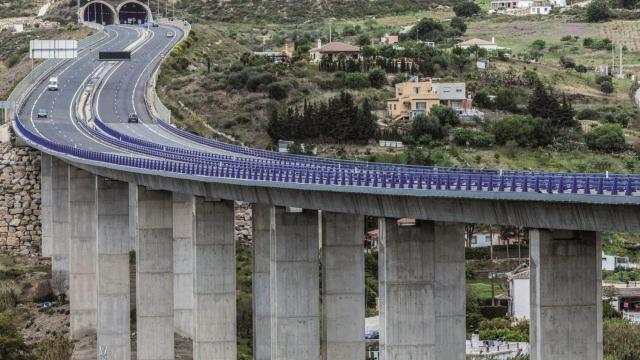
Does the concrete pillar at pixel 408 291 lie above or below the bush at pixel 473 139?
below

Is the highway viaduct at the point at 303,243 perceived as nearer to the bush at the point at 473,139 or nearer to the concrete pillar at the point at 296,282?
the concrete pillar at the point at 296,282

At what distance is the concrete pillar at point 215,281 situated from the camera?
267ft

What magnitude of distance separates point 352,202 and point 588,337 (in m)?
15.0

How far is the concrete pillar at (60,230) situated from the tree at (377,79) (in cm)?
5115

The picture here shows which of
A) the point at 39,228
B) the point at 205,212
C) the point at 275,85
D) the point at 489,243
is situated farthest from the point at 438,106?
the point at 205,212

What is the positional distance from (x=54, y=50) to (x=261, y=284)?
82.6 metres

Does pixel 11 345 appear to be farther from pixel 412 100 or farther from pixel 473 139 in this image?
pixel 412 100

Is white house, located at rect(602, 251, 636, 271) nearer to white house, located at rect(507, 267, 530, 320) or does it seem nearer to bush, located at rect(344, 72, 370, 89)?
white house, located at rect(507, 267, 530, 320)

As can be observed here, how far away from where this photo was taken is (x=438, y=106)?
498 feet

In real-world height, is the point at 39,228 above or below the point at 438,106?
below

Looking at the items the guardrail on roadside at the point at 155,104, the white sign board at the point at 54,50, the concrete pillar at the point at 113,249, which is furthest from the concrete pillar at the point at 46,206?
the white sign board at the point at 54,50

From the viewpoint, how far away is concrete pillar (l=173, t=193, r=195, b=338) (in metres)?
97.0

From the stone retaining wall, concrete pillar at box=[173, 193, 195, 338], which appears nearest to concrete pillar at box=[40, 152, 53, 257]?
the stone retaining wall

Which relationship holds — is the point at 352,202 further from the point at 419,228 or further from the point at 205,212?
the point at 205,212
